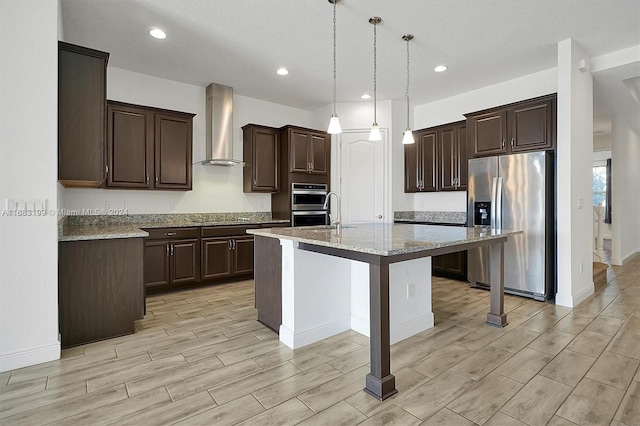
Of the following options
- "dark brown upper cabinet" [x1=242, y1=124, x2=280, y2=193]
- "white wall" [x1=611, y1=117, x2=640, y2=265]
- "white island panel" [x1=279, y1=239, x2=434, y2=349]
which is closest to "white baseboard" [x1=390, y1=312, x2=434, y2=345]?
"white island panel" [x1=279, y1=239, x2=434, y2=349]

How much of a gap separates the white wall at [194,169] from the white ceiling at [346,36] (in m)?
0.21

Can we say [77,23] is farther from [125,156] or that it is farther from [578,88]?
[578,88]

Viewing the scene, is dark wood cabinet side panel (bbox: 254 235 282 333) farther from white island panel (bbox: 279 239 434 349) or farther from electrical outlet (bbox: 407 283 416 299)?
electrical outlet (bbox: 407 283 416 299)

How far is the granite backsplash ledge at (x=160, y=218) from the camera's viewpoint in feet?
13.4

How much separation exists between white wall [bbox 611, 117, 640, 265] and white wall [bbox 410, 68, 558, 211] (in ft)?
9.31

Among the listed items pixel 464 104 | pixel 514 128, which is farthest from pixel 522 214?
pixel 464 104

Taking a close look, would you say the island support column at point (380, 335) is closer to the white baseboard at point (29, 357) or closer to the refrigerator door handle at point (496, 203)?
the white baseboard at point (29, 357)

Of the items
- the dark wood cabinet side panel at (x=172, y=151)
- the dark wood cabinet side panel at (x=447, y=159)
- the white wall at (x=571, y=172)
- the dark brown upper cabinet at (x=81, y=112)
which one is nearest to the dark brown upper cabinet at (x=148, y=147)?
the dark wood cabinet side panel at (x=172, y=151)

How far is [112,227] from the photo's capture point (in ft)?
12.0

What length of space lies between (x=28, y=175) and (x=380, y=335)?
8.73 feet

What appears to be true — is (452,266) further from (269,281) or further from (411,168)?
(269,281)

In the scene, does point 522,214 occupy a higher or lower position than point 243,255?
higher

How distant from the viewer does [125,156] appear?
4.11 metres

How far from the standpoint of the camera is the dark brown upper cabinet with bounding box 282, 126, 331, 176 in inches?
208
